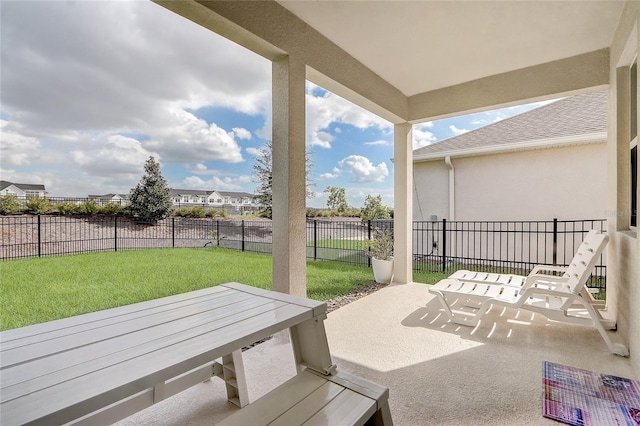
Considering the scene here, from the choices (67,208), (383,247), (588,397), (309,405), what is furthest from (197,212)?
(588,397)

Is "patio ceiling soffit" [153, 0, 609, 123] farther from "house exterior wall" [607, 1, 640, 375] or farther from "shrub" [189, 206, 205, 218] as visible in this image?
"shrub" [189, 206, 205, 218]

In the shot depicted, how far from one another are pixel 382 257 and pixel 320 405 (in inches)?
161

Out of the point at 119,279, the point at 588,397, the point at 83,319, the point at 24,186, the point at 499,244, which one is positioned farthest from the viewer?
the point at 499,244

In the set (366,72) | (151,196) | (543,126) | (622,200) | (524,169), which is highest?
(543,126)

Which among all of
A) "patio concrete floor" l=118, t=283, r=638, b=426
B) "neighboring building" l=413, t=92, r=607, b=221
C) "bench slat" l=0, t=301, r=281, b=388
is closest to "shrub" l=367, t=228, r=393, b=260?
"patio concrete floor" l=118, t=283, r=638, b=426

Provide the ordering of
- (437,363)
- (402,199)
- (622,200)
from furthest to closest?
(402,199)
(622,200)
(437,363)

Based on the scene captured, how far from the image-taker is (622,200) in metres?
2.97

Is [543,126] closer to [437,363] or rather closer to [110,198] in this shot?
[437,363]

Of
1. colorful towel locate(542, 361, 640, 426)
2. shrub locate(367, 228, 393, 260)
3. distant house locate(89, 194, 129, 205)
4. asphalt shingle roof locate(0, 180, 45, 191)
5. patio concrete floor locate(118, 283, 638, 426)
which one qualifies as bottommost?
patio concrete floor locate(118, 283, 638, 426)

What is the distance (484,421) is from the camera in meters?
1.72

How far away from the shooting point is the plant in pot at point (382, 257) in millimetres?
5004

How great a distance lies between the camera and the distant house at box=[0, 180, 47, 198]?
3189mm

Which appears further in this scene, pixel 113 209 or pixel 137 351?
pixel 113 209

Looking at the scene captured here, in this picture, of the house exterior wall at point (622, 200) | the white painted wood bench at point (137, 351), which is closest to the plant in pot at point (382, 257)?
the house exterior wall at point (622, 200)
